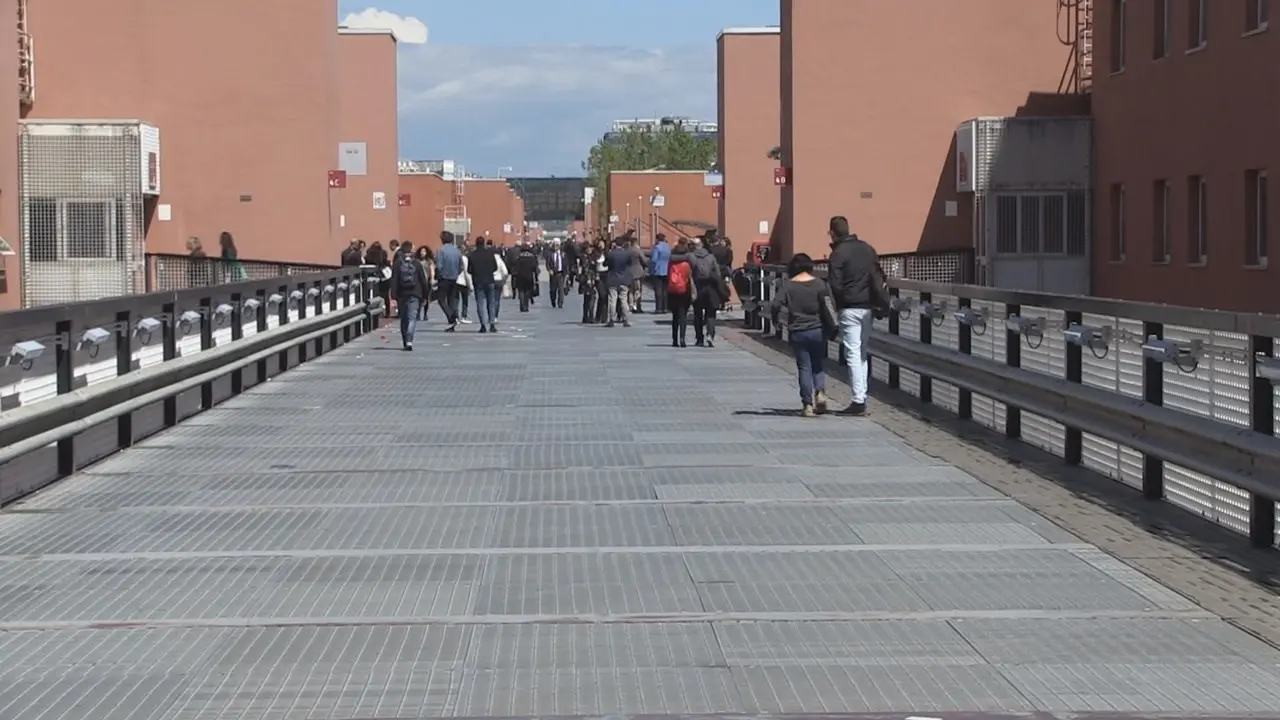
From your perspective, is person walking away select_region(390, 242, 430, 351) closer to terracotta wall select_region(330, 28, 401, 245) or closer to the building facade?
the building facade

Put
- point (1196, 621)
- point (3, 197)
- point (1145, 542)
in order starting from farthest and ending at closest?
point (3, 197) < point (1145, 542) < point (1196, 621)

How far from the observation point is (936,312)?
61.0 ft

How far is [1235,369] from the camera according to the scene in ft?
34.6

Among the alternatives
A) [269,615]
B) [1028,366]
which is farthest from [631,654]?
[1028,366]

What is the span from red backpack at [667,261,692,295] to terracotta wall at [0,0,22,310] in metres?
14.0

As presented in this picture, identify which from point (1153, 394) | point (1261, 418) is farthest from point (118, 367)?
point (1261, 418)

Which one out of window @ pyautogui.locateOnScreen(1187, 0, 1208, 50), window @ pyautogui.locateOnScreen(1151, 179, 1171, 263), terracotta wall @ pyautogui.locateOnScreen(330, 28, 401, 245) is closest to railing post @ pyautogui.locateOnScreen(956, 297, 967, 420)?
window @ pyautogui.locateOnScreen(1187, 0, 1208, 50)

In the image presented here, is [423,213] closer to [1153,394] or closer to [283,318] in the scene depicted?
[283,318]

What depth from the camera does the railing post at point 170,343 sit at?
646 inches

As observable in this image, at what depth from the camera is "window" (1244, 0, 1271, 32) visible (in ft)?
93.6

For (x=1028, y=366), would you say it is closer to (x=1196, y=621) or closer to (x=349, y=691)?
(x=1196, y=621)

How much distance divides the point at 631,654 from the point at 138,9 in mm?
38320

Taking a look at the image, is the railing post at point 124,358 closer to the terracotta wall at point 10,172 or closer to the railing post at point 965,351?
the railing post at point 965,351

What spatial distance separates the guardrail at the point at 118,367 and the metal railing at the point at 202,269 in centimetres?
1130
